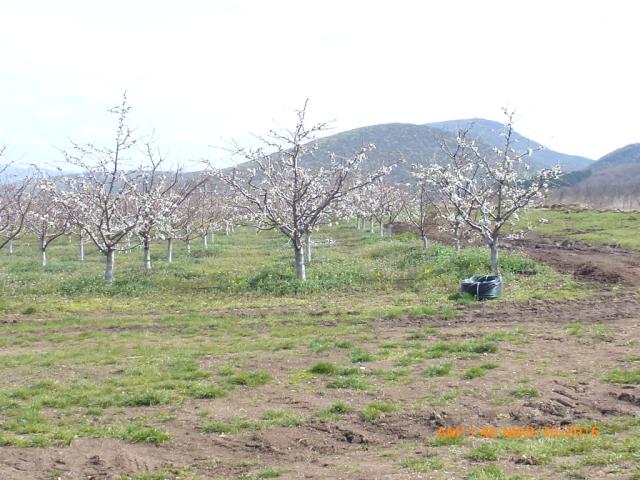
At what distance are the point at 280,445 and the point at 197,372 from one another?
3.81m

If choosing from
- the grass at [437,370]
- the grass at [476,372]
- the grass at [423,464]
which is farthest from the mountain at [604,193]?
the grass at [423,464]

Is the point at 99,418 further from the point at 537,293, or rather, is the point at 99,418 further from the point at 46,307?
the point at 537,293

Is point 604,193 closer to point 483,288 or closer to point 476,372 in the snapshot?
point 483,288

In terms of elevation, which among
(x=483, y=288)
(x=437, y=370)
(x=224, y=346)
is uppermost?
(x=483, y=288)

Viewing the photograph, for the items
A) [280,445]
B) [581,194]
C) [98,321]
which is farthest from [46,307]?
[581,194]

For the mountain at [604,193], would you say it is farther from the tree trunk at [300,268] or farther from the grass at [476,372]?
the grass at [476,372]

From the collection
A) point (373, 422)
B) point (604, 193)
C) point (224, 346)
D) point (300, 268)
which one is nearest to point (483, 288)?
point (300, 268)

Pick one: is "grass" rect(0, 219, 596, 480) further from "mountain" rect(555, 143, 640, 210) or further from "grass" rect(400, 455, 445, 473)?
"mountain" rect(555, 143, 640, 210)

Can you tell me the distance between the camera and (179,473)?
6.93m

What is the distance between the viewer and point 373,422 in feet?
28.2

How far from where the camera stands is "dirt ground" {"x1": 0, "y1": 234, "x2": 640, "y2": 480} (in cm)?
690

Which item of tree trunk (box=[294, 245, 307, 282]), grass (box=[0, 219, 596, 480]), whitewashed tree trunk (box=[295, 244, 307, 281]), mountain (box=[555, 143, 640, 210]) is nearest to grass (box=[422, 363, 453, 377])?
grass (box=[0, 219, 596, 480])

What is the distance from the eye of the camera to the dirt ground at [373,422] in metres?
6.90

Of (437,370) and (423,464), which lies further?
(437,370)
